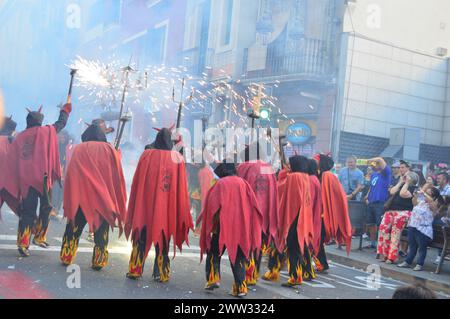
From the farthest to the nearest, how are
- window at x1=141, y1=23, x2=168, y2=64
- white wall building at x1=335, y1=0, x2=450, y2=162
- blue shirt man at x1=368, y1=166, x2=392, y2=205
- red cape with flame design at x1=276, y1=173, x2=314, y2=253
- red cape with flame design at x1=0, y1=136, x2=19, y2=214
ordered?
window at x1=141, y1=23, x2=168, y2=64 < white wall building at x1=335, y1=0, x2=450, y2=162 < blue shirt man at x1=368, y1=166, x2=392, y2=205 < red cape with flame design at x1=0, y1=136, x2=19, y2=214 < red cape with flame design at x1=276, y1=173, x2=314, y2=253

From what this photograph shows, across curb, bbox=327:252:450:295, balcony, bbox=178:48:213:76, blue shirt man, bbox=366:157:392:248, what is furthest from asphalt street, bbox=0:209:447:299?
balcony, bbox=178:48:213:76

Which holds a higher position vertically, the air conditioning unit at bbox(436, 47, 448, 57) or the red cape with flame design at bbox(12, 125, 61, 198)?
the air conditioning unit at bbox(436, 47, 448, 57)

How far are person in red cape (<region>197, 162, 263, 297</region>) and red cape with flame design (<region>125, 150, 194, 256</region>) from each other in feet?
1.51

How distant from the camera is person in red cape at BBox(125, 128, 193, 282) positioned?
6.63 metres

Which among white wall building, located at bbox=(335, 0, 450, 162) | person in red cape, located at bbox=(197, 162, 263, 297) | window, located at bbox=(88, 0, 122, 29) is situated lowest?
person in red cape, located at bbox=(197, 162, 263, 297)

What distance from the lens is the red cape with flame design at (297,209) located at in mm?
7215

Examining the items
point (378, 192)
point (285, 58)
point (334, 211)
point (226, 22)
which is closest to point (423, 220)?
point (378, 192)

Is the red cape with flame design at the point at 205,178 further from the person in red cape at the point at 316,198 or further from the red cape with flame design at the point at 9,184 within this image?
the red cape with flame design at the point at 9,184

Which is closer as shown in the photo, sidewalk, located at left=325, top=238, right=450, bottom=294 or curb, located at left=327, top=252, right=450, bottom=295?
curb, located at left=327, top=252, right=450, bottom=295

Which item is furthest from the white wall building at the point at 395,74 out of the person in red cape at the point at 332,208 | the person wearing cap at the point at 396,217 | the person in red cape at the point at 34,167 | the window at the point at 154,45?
the person in red cape at the point at 34,167

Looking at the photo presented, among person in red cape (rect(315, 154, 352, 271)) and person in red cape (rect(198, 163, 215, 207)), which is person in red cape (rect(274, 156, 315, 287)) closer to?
person in red cape (rect(315, 154, 352, 271))
